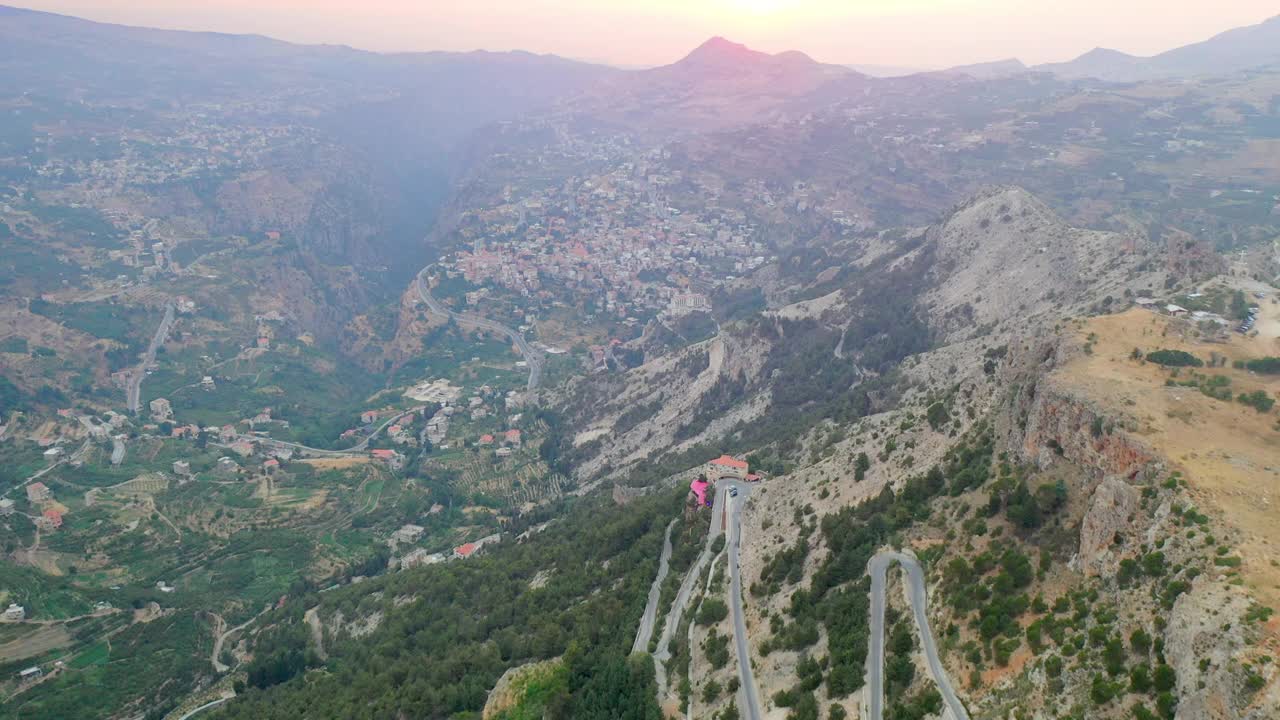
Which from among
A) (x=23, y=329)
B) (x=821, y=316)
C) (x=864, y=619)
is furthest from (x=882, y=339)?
(x=23, y=329)

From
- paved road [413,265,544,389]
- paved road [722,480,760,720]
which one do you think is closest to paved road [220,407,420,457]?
paved road [413,265,544,389]

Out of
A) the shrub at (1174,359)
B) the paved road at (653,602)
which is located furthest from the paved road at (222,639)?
the shrub at (1174,359)

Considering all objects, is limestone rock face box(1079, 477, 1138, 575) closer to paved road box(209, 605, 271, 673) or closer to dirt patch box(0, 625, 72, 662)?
paved road box(209, 605, 271, 673)

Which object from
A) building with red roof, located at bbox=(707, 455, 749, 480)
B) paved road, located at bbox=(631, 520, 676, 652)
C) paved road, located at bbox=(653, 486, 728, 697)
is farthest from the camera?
building with red roof, located at bbox=(707, 455, 749, 480)

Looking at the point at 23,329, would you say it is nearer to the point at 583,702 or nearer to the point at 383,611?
the point at 383,611

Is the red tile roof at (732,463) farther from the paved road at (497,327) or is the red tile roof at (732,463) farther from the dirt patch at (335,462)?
the paved road at (497,327)

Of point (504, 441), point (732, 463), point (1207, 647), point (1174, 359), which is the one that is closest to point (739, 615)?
point (732, 463)

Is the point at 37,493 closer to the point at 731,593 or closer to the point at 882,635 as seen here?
the point at 731,593
